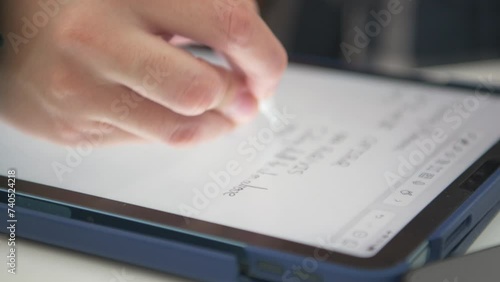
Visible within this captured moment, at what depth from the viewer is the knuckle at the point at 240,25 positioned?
418 millimetres

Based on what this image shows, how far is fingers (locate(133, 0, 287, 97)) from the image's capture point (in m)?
0.42

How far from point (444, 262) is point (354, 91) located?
0.91ft

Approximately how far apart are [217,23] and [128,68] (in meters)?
0.06

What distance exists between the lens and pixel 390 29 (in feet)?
2.79

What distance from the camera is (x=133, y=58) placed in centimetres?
40

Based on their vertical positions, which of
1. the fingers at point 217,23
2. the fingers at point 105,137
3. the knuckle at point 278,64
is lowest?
the fingers at point 105,137

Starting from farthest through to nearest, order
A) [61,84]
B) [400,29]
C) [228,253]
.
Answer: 1. [400,29]
2. [61,84]
3. [228,253]

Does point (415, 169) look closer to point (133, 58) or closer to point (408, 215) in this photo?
point (408, 215)

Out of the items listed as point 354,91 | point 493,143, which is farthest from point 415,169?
point 354,91

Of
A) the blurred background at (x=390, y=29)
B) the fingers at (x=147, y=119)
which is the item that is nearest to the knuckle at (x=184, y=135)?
the fingers at (x=147, y=119)

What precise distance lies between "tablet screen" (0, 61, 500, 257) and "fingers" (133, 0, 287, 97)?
0.20 feet

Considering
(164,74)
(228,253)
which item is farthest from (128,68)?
(228,253)

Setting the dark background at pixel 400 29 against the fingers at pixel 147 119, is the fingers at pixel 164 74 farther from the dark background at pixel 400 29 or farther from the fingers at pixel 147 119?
the dark background at pixel 400 29

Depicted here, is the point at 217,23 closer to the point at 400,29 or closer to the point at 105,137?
the point at 105,137
